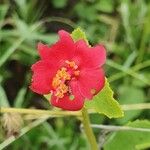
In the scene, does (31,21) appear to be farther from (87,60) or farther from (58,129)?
(87,60)

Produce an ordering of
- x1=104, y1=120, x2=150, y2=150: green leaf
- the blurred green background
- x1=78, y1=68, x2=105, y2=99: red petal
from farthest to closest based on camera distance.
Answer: the blurred green background → x1=104, y1=120, x2=150, y2=150: green leaf → x1=78, y1=68, x2=105, y2=99: red petal

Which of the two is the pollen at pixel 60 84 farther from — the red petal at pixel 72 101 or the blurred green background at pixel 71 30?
the blurred green background at pixel 71 30

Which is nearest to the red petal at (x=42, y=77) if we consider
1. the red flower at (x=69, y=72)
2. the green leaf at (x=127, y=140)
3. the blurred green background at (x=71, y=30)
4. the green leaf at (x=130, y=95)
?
the red flower at (x=69, y=72)

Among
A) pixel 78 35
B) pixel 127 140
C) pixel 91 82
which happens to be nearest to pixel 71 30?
pixel 127 140

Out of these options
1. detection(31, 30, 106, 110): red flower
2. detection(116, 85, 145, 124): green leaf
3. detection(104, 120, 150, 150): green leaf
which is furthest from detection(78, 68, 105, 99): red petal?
detection(116, 85, 145, 124): green leaf

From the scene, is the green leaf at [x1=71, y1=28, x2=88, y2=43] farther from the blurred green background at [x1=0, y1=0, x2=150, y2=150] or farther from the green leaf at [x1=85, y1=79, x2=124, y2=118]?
the blurred green background at [x1=0, y1=0, x2=150, y2=150]

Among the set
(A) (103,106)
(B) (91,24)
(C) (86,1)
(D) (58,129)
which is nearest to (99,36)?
(B) (91,24)

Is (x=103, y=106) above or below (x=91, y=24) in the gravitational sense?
above

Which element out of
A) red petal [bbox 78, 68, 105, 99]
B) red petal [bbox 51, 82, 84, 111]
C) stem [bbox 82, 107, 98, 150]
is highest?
red petal [bbox 78, 68, 105, 99]
